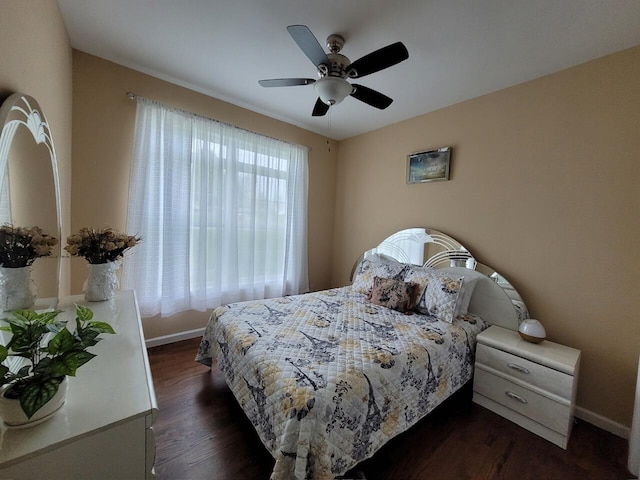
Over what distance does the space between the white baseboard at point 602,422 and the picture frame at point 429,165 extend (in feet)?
7.07

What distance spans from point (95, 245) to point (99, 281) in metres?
0.23

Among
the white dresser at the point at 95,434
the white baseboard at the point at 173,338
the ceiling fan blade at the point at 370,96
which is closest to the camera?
the white dresser at the point at 95,434

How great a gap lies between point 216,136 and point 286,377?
249 cm

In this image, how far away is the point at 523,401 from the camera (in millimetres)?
1743

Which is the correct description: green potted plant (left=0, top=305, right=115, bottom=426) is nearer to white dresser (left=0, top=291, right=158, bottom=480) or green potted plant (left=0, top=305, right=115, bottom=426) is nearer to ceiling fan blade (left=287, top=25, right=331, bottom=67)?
white dresser (left=0, top=291, right=158, bottom=480)

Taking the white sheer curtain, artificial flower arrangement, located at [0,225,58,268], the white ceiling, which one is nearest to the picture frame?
the white ceiling

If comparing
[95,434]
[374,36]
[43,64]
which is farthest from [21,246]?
[374,36]

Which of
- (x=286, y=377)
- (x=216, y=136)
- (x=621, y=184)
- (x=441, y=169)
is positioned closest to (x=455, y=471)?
(x=286, y=377)

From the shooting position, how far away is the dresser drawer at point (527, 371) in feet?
5.28

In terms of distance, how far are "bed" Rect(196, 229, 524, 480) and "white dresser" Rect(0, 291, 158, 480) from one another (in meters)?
0.56

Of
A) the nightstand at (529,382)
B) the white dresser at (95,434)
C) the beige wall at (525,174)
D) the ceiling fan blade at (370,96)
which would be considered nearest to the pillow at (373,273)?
the beige wall at (525,174)

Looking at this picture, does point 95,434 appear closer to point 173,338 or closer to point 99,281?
point 99,281

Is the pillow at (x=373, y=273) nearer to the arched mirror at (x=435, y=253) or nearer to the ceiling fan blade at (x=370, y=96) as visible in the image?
the arched mirror at (x=435, y=253)

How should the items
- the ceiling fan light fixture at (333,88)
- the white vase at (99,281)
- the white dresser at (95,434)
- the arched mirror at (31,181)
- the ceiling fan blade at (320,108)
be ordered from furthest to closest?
the ceiling fan blade at (320,108)
the ceiling fan light fixture at (333,88)
the white vase at (99,281)
the arched mirror at (31,181)
the white dresser at (95,434)
